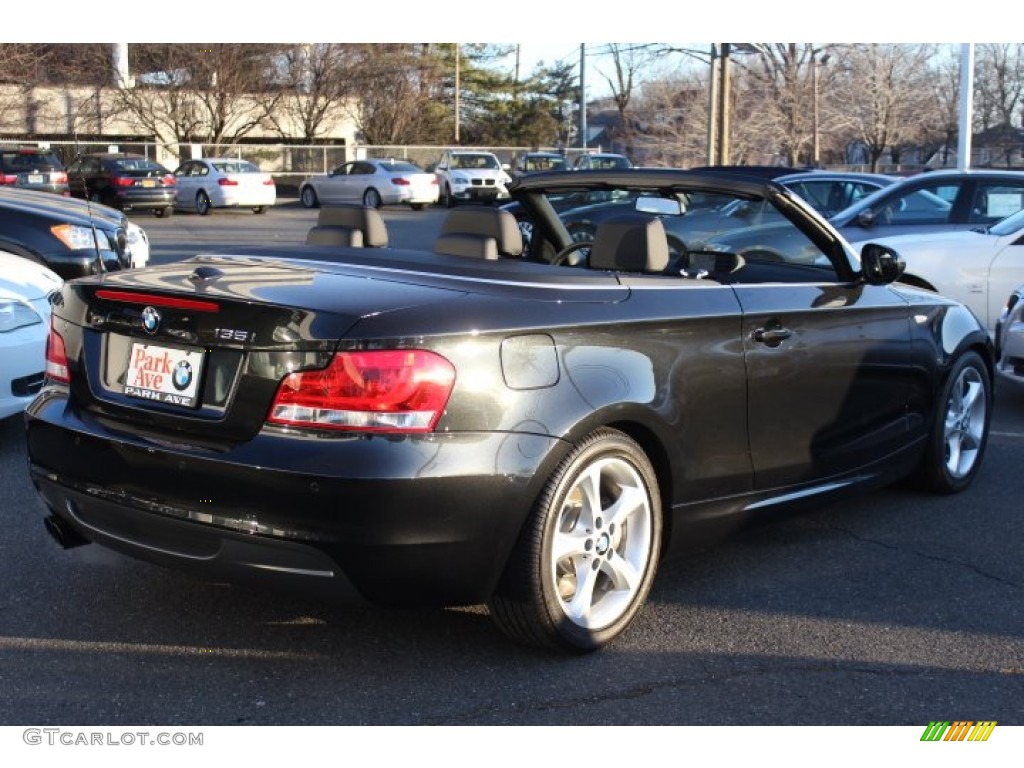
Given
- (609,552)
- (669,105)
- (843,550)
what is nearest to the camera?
(609,552)

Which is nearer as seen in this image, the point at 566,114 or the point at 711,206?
the point at 711,206

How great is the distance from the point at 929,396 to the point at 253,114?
Answer: 153ft

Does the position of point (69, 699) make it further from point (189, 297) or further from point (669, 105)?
point (669, 105)

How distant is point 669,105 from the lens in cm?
4738

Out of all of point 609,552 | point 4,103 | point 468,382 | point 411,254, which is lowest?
point 609,552

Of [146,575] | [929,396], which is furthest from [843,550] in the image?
[146,575]

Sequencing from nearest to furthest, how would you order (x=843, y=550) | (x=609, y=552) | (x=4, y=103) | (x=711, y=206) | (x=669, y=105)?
(x=609, y=552)
(x=843, y=550)
(x=711, y=206)
(x=4, y=103)
(x=669, y=105)

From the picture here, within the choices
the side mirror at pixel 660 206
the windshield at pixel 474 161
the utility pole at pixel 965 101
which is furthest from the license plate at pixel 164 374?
the windshield at pixel 474 161

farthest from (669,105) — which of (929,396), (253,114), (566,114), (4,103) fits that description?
(929,396)

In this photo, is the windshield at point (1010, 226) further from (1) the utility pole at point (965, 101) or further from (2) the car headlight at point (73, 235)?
(1) the utility pole at point (965, 101)

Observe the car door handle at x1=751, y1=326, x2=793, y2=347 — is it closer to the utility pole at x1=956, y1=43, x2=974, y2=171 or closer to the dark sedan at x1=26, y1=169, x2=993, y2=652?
the dark sedan at x1=26, y1=169, x2=993, y2=652

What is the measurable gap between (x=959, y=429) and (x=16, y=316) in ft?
16.2

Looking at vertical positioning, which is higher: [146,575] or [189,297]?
[189,297]

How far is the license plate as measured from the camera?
11.7 feet
